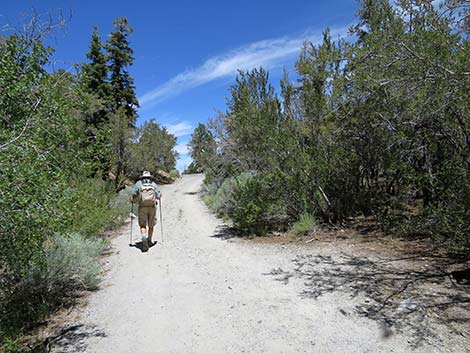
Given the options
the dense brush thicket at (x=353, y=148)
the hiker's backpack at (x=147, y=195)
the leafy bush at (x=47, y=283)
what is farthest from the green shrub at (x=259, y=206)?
the leafy bush at (x=47, y=283)

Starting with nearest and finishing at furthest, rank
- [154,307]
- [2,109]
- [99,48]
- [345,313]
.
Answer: [2,109] → [345,313] → [154,307] → [99,48]

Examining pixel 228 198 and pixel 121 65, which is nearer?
pixel 228 198

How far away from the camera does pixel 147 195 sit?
27.5 feet

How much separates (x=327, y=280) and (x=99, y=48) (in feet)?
88.5

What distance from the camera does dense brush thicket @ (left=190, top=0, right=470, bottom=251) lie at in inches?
234

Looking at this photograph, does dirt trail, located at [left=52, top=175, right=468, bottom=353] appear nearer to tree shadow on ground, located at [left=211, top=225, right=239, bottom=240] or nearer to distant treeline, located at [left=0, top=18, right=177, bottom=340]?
distant treeline, located at [left=0, top=18, right=177, bottom=340]

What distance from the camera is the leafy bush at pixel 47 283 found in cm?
479

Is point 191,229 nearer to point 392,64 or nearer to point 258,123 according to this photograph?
point 258,123

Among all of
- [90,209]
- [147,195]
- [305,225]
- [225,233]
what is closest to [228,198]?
[225,233]

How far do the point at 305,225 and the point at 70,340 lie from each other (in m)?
6.12

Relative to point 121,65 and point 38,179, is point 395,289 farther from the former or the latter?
point 121,65

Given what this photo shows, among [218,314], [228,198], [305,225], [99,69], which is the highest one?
[99,69]

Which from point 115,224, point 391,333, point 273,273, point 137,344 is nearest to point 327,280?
point 273,273

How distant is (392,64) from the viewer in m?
4.93
